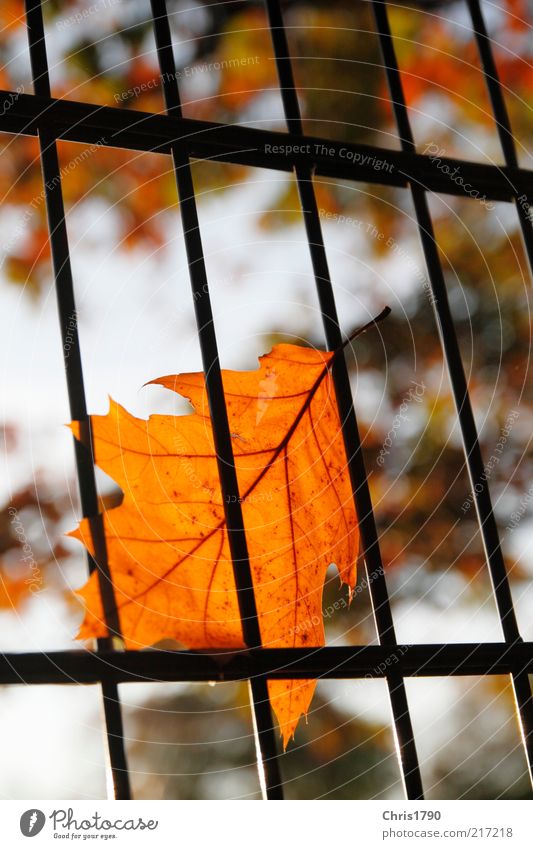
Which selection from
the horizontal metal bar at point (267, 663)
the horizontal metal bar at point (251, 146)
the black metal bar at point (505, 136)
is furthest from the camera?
the black metal bar at point (505, 136)

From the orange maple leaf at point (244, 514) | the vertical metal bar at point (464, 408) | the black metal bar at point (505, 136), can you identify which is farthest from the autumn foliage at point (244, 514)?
the black metal bar at point (505, 136)

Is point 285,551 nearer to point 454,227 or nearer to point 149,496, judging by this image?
point 149,496

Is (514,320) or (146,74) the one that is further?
(514,320)

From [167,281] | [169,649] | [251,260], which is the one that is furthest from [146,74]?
[169,649]

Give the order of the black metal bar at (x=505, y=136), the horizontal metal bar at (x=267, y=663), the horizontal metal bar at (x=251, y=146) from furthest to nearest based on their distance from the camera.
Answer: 1. the black metal bar at (x=505, y=136)
2. the horizontal metal bar at (x=251, y=146)
3. the horizontal metal bar at (x=267, y=663)

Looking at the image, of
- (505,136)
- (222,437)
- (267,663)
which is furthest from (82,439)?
(505,136)

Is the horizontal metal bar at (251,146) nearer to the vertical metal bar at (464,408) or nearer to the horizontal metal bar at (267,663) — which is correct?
the vertical metal bar at (464,408)

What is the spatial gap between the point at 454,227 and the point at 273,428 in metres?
1.07

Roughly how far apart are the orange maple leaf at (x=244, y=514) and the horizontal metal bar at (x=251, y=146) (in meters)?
0.21

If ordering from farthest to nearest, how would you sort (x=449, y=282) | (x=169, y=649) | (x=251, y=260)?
1. (x=449, y=282)
2. (x=251, y=260)
3. (x=169, y=649)

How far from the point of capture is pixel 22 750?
0.60m

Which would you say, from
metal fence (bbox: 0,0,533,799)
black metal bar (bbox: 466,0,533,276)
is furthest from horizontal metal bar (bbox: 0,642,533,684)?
black metal bar (bbox: 466,0,533,276)

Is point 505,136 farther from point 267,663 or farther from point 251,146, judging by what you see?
point 267,663

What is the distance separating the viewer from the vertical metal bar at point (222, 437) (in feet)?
1.90
